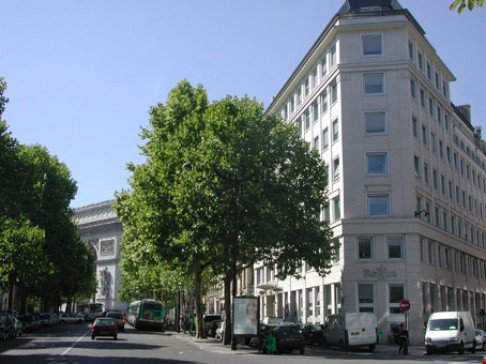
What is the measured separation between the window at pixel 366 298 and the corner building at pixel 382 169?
70 millimetres

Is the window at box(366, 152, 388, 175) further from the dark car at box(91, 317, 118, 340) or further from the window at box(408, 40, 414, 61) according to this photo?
the dark car at box(91, 317, 118, 340)

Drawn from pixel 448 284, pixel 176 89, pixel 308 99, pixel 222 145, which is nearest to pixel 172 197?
pixel 222 145

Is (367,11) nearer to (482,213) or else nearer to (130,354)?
(482,213)

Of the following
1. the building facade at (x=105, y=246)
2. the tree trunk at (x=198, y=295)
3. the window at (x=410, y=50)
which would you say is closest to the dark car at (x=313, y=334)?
the tree trunk at (x=198, y=295)

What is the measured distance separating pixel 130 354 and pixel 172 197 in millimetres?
12349

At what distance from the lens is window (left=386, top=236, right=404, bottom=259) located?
43.8m

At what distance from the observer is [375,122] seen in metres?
46.0

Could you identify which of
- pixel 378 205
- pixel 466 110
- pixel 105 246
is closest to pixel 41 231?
pixel 378 205

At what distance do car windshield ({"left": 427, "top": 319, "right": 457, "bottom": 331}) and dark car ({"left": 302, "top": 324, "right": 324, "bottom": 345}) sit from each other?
718 centimetres

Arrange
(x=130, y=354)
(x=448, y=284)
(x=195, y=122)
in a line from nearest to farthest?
(x=130, y=354)
(x=195, y=122)
(x=448, y=284)

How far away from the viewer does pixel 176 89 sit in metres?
44.4

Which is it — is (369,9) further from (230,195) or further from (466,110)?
(466,110)

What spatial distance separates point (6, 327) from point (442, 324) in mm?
26508

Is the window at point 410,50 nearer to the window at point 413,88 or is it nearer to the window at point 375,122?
the window at point 413,88
